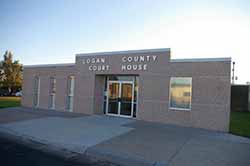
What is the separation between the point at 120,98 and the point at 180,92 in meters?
4.58

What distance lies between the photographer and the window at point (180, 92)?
1150cm

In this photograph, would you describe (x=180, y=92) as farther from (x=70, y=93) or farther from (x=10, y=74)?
(x=10, y=74)

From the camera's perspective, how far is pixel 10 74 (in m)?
44.8

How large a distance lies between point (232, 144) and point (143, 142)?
359 cm

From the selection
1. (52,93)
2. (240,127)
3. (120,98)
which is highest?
(52,93)

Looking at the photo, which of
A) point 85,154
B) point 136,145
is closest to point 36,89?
point 85,154

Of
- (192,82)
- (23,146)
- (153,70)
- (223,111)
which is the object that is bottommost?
(23,146)

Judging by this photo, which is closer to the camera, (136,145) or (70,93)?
(136,145)

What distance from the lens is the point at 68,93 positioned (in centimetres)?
1600

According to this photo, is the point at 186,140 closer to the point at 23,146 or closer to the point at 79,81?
the point at 23,146

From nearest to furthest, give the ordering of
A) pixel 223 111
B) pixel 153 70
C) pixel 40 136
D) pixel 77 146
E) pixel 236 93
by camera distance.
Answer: pixel 77 146
pixel 40 136
pixel 223 111
pixel 153 70
pixel 236 93

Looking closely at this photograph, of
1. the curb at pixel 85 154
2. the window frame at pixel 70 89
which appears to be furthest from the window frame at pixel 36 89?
the curb at pixel 85 154

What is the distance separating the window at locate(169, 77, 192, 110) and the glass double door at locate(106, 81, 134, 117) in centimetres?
311

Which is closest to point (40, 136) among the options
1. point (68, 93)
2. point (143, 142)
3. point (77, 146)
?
point (77, 146)
